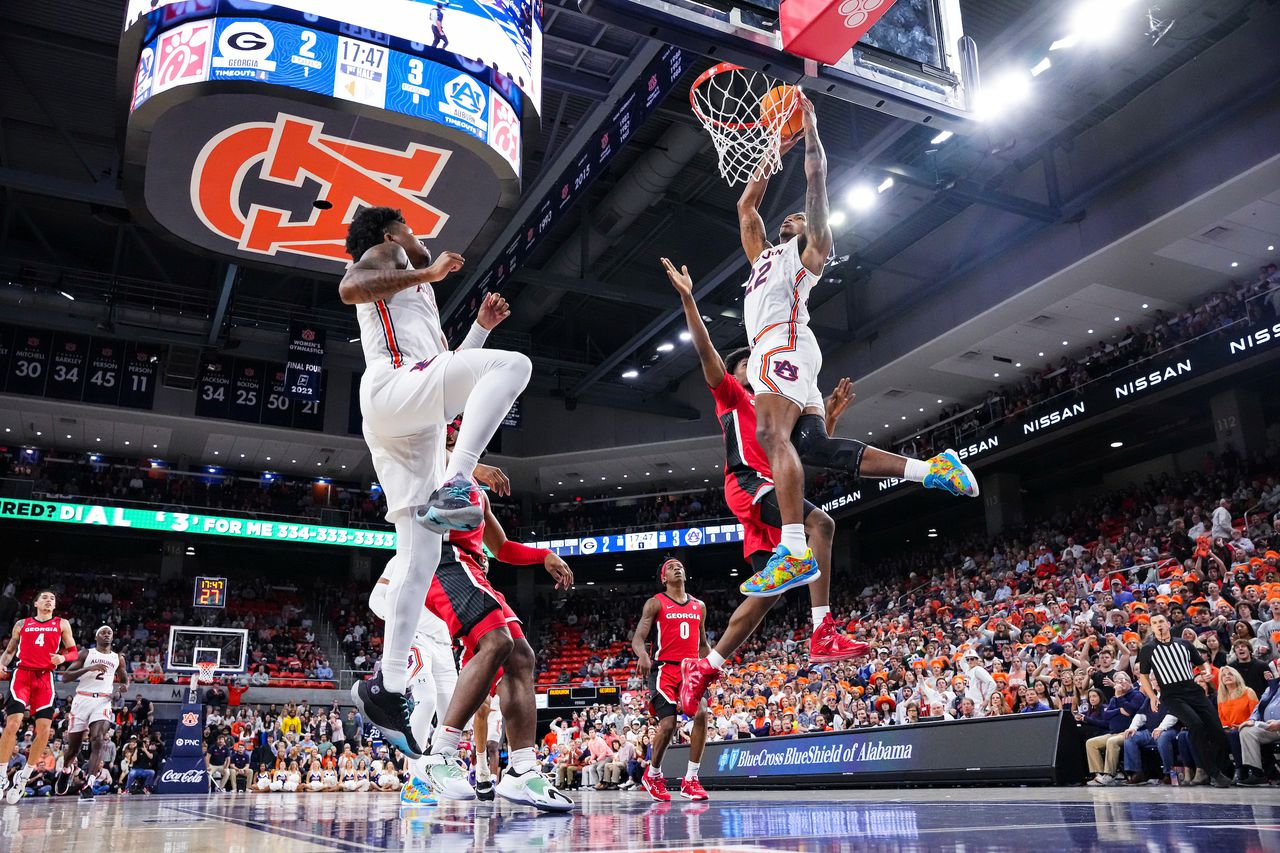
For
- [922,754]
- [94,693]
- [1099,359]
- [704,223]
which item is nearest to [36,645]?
[94,693]

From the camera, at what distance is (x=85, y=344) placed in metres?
23.2

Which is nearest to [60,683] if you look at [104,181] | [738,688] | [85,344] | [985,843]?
[85,344]

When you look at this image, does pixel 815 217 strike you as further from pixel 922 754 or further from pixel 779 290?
pixel 922 754

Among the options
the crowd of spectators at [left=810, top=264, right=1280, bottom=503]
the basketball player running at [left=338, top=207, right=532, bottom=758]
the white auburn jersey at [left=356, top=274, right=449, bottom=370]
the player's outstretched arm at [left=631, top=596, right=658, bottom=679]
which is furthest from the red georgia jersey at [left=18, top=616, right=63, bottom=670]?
the crowd of spectators at [left=810, top=264, right=1280, bottom=503]

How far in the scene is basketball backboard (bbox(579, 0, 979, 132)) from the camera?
18.5 ft

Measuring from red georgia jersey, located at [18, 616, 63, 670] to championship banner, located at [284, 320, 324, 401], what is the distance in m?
13.2

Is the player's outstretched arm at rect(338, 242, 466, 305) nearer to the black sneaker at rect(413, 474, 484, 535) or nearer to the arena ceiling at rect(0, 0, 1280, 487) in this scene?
the black sneaker at rect(413, 474, 484, 535)

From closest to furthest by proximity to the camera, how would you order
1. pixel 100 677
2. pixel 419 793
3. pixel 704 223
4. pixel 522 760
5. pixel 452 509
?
pixel 452 509 → pixel 522 760 → pixel 419 793 → pixel 100 677 → pixel 704 223

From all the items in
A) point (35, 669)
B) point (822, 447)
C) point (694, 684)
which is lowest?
point (694, 684)

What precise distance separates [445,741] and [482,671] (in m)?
0.36

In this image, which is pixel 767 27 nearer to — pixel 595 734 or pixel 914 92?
pixel 914 92

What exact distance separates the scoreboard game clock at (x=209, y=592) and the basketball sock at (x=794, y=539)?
2387 cm

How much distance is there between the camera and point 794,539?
4.72m

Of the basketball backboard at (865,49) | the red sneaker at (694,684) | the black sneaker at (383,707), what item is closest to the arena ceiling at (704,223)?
the basketball backboard at (865,49)
